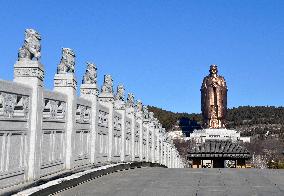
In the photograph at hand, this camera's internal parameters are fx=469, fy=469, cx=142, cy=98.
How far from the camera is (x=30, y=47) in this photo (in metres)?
8.72

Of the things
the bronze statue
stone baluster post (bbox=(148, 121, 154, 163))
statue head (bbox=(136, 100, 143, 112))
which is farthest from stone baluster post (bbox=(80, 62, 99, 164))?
the bronze statue

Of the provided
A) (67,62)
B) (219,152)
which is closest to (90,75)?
(67,62)

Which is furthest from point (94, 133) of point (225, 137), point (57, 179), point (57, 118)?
point (225, 137)

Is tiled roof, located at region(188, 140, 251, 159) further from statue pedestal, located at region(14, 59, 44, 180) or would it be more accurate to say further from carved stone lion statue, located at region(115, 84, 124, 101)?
statue pedestal, located at region(14, 59, 44, 180)

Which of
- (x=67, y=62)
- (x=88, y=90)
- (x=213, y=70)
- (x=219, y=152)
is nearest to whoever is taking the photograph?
(x=67, y=62)

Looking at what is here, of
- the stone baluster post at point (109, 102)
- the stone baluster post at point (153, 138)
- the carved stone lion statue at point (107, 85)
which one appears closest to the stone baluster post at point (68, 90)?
the stone baluster post at point (109, 102)

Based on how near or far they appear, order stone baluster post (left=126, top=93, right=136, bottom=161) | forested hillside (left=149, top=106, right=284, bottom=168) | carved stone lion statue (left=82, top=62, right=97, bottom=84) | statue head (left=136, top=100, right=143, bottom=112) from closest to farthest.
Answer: carved stone lion statue (left=82, top=62, right=97, bottom=84), stone baluster post (left=126, top=93, right=136, bottom=161), statue head (left=136, top=100, right=143, bottom=112), forested hillside (left=149, top=106, right=284, bottom=168)

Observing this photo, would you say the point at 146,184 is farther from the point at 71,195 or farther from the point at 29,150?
the point at 29,150

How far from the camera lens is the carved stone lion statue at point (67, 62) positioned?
36.4ft

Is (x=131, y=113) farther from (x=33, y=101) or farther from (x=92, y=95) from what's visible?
(x=33, y=101)

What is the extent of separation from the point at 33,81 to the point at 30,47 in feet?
2.15

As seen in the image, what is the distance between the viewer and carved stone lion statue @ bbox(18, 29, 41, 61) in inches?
343

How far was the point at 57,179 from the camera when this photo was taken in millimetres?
9070

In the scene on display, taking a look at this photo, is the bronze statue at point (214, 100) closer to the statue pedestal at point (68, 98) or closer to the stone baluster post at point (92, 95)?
the stone baluster post at point (92, 95)
